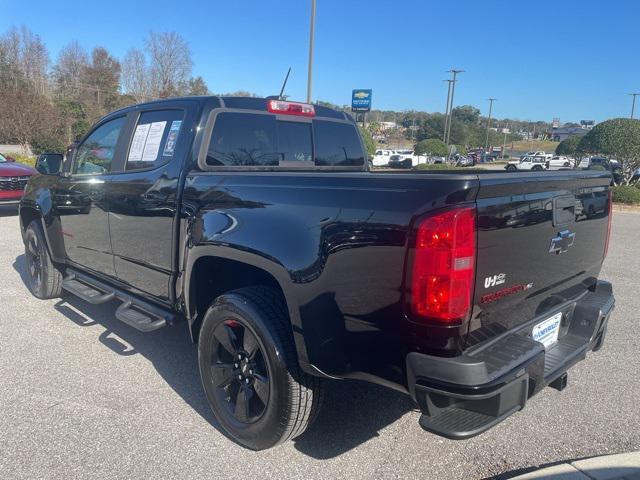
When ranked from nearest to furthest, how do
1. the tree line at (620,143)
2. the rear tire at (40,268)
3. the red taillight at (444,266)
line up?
the red taillight at (444,266) → the rear tire at (40,268) → the tree line at (620,143)

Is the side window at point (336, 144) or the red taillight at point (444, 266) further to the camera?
the side window at point (336, 144)

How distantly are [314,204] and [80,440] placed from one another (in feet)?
6.27

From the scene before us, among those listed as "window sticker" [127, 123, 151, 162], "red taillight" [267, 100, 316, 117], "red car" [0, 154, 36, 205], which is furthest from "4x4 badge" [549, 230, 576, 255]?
"red car" [0, 154, 36, 205]

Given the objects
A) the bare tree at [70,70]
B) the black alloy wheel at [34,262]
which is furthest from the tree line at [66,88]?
the black alloy wheel at [34,262]

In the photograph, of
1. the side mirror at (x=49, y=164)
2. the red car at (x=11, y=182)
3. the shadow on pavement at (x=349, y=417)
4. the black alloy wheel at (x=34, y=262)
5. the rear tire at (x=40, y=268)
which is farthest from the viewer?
the red car at (x=11, y=182)

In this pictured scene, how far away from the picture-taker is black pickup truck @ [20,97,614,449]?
2.01 metres

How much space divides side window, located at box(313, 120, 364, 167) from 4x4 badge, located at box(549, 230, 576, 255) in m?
2.03

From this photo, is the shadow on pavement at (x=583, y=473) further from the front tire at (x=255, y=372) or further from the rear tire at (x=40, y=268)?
the rear tire at (x=40, y=268)

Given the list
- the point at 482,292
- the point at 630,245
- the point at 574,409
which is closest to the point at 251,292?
the point at 482,292

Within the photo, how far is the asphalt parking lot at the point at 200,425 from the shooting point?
264 centimetres

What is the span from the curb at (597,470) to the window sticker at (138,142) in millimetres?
3164

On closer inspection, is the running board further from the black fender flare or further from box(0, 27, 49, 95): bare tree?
box(0, 27, 49, 95): bare tree

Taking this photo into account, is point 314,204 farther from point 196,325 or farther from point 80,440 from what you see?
point 80,440

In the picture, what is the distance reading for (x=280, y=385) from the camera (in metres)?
2.51
